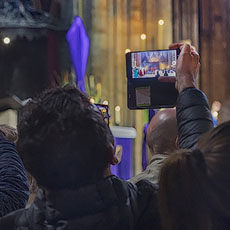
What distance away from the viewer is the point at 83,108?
1114mm

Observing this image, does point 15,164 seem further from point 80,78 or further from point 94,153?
point 80,78

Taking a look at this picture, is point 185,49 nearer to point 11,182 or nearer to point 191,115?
point 191,115

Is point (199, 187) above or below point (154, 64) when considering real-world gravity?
below

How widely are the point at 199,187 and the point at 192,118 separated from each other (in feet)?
0.77

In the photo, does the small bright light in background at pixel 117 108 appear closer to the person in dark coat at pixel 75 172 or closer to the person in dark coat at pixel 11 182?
the person in dark coat at pixel 11 182

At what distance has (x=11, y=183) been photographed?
1.33 metres

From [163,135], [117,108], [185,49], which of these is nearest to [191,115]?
[185,49]

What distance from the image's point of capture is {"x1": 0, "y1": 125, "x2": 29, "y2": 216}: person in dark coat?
4.25 ft

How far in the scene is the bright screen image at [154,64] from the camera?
147 cm

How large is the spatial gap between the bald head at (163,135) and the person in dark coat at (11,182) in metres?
0.73

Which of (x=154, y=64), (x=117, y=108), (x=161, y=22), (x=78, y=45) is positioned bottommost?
(x=117, y=108)

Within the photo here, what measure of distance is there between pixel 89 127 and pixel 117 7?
6.57m

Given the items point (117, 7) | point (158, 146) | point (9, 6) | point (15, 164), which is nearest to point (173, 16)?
point (117, 7)

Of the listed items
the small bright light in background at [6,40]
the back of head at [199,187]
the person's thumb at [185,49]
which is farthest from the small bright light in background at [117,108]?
the back of head at [199,187]
